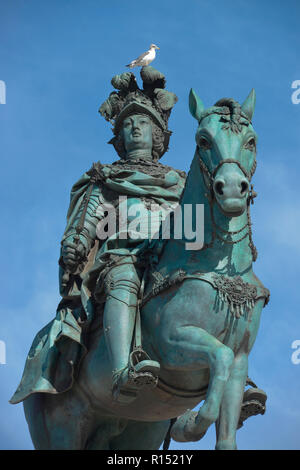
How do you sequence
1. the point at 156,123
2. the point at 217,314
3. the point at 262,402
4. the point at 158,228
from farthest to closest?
the point at 156,123 → the point at 158,228 → the point at 262,402 → the point at 217,314

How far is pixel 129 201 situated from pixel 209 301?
2.69 meters

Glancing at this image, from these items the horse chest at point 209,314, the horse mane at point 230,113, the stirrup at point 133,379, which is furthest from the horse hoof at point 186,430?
the horse mane at point 230,113

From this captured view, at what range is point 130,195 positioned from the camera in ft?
39.8

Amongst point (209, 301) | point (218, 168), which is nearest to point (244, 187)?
point (218, 168)

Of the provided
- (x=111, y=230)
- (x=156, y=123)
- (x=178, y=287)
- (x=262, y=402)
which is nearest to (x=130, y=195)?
(x=111, y=230)

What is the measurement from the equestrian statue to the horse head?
0.01 meters

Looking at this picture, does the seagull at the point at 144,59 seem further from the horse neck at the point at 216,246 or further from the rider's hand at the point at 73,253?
the horse neck at the point at 216,246

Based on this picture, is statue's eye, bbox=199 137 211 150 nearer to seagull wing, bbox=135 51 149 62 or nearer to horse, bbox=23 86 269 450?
horse, bbox=23 86 269 450

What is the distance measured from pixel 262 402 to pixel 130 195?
331 centimetres

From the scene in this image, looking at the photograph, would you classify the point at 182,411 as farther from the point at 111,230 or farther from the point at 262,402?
the point at 111,230

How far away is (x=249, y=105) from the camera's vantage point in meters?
10.2

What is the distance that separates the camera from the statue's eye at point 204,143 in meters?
9.69

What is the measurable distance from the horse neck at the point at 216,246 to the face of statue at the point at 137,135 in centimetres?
287
